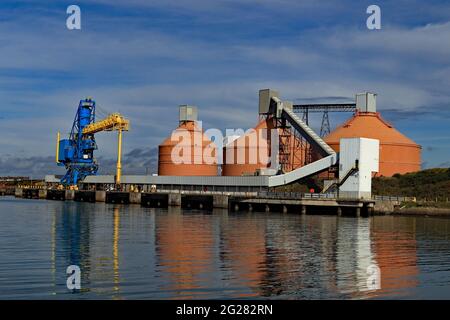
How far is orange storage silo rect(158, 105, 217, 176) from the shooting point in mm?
83688

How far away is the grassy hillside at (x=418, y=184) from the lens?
6359 centimetres

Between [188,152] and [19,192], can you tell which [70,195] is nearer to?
[188,152]

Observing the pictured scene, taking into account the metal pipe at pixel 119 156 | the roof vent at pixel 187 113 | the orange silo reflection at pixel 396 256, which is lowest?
the orange silo reflection at pixel 396 256

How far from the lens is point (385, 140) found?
232 feet

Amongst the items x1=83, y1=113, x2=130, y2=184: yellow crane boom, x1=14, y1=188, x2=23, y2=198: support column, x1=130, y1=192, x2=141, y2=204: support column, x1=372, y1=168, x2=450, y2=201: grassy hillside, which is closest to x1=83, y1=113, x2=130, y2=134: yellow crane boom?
x1=83, y1=113, x2=130, y2=184: yellow crane boom

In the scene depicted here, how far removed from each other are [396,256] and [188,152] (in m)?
60.8

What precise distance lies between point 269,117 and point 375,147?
19.6 meters

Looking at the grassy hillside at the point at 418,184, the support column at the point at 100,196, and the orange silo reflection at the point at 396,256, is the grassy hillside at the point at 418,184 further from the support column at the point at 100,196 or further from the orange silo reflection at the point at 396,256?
the support column at the point at 100,196

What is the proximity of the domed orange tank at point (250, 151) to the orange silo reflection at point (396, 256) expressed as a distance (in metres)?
34.0

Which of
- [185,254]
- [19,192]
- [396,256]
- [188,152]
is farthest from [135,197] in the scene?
[396,256]

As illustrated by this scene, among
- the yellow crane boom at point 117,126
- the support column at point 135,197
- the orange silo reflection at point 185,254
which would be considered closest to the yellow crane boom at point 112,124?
the yellow crane boom at point 117,126

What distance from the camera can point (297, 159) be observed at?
75875 millimetres

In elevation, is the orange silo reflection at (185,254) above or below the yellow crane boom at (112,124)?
below
